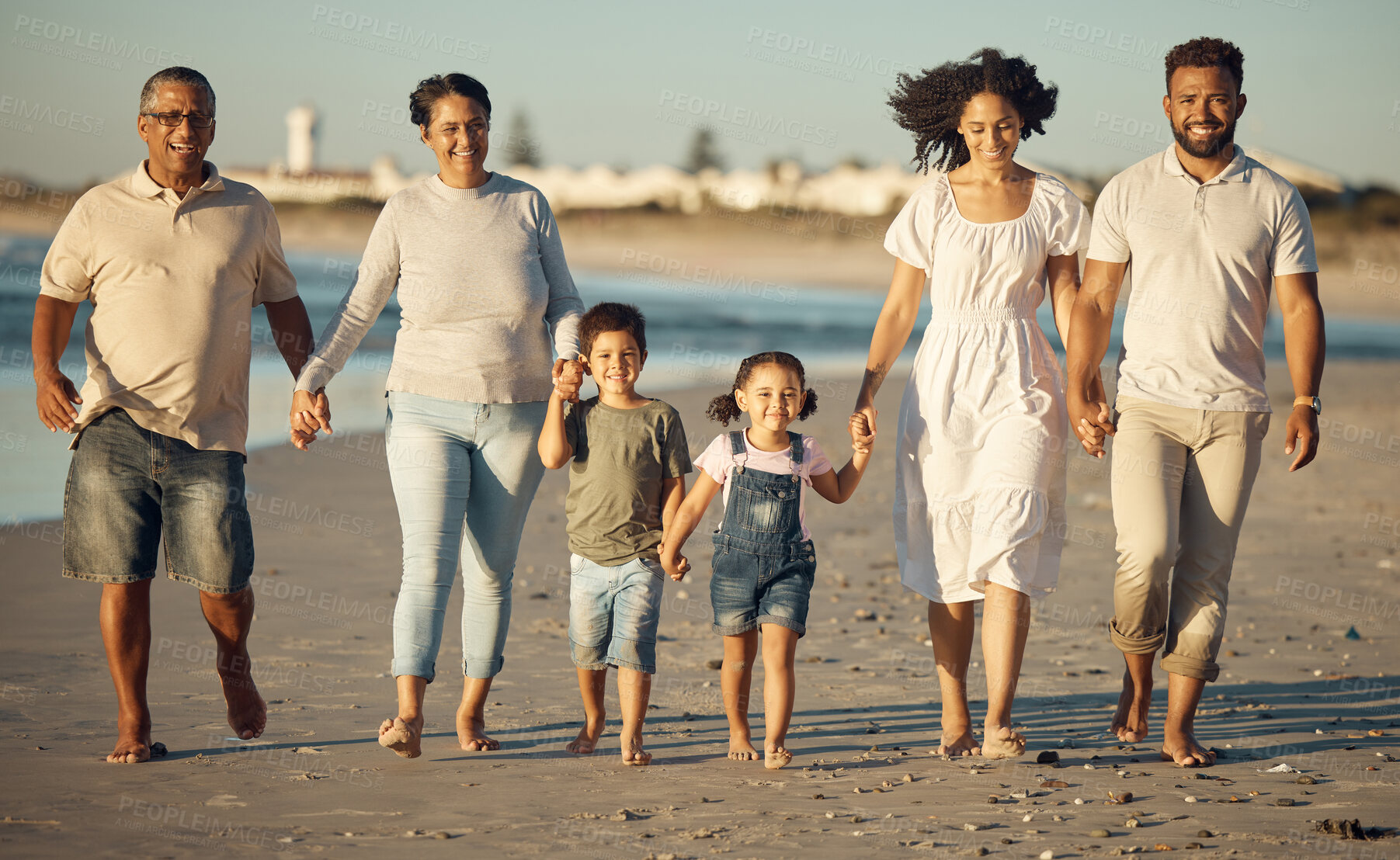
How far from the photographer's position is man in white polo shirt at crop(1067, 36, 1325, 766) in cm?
430

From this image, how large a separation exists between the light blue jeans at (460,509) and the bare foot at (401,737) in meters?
0.20

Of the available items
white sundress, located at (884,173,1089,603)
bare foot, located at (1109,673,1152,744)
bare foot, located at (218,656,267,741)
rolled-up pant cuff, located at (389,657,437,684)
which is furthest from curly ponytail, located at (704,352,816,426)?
bare foot, located at (218,656,267,741)

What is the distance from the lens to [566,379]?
4.17m

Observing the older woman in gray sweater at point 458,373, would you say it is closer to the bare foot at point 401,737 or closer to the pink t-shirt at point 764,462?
the bare foot at point 401,737

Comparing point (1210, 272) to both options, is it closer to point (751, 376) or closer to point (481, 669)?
point (751, 376)

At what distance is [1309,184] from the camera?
171 ft

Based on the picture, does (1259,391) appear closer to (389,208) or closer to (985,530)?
(985,530)

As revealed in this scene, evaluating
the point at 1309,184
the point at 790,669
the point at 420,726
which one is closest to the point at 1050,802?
the point at 790,669

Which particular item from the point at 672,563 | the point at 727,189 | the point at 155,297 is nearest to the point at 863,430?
the point at 672,563

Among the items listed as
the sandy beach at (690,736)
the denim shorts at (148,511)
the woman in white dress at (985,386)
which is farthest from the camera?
the woman in white dress at (985,386)

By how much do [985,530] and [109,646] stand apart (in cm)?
286

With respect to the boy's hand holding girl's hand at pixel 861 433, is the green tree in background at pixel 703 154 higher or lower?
higher

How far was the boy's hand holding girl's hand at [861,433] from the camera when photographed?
427 centimetres

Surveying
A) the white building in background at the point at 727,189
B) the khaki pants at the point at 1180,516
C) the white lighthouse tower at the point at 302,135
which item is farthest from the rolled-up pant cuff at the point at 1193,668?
the white lighthouse tower at the point at 302,135
